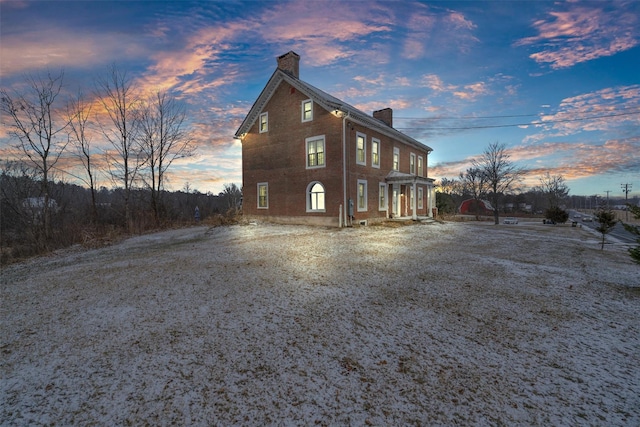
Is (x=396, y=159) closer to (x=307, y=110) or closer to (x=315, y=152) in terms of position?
(x=315, y=152)

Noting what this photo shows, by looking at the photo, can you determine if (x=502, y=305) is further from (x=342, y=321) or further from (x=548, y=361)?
(x=342, y=321)

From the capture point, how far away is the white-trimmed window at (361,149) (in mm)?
17828

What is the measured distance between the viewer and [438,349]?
3398mm

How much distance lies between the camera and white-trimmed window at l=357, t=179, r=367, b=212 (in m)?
17.9

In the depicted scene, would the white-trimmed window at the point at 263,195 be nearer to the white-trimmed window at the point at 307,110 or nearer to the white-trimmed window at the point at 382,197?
the white-trimmed window at the point at 307,110

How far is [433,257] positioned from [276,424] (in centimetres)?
748

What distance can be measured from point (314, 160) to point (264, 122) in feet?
19.0

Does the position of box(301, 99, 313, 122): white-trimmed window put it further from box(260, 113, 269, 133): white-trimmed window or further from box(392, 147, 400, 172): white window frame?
box(392, 147, 400, 172): white window frame

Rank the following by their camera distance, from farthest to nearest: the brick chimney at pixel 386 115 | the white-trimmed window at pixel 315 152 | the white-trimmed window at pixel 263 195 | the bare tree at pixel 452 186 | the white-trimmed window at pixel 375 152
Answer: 1. the bare tree at pixel 452 186
2. the brick chimney at pixel 386 115
3. the white-trimmed window at pixel 263 195
4. the white-trimmed window at pixel 375 152
5. the white-trimmed window at pixel 315 152

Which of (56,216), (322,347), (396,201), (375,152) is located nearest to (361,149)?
(375,152)

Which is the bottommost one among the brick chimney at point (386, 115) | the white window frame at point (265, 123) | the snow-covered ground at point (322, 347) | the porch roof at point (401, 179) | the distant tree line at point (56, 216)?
the snow-covered ground at point (322, 347)

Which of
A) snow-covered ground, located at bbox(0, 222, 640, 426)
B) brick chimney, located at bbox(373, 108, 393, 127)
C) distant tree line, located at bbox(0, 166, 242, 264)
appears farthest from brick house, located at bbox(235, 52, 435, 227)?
snow-covered ground, located at bbox(0, 222, 640, 426)

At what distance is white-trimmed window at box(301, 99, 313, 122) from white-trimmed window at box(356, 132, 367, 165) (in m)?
3.38

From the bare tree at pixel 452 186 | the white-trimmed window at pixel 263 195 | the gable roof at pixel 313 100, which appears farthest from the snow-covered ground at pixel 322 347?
the bare tree at pixel 452 186
